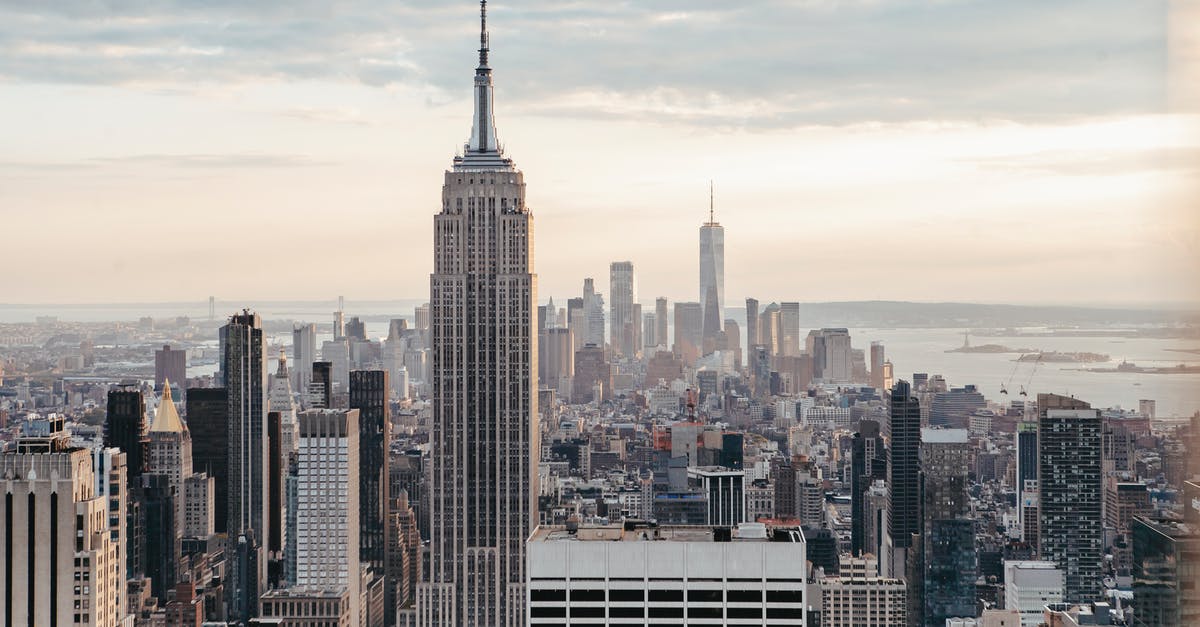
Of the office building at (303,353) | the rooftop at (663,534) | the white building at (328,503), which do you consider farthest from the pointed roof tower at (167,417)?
the rooftop at (663,534)

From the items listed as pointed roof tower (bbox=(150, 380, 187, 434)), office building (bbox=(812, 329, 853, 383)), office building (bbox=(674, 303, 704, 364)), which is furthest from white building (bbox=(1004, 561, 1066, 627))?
pointed roof tower (bbox=(150, 380, 187, 434))

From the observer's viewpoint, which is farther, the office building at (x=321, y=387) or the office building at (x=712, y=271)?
the office building at (x=321, y=387)

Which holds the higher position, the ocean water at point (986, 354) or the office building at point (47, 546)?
the ocean water at point (986, 354)

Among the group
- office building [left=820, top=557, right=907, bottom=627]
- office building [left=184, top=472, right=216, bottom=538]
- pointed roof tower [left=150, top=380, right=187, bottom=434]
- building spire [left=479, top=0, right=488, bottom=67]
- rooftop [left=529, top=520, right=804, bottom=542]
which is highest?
building spire [left=479, top=0, right=488, bottom=67]

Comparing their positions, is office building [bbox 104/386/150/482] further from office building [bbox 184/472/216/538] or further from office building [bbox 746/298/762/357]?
office building [bbox 746/298/762/357]

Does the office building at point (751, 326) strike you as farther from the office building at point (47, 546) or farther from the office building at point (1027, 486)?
the office building at point (47, 546)
